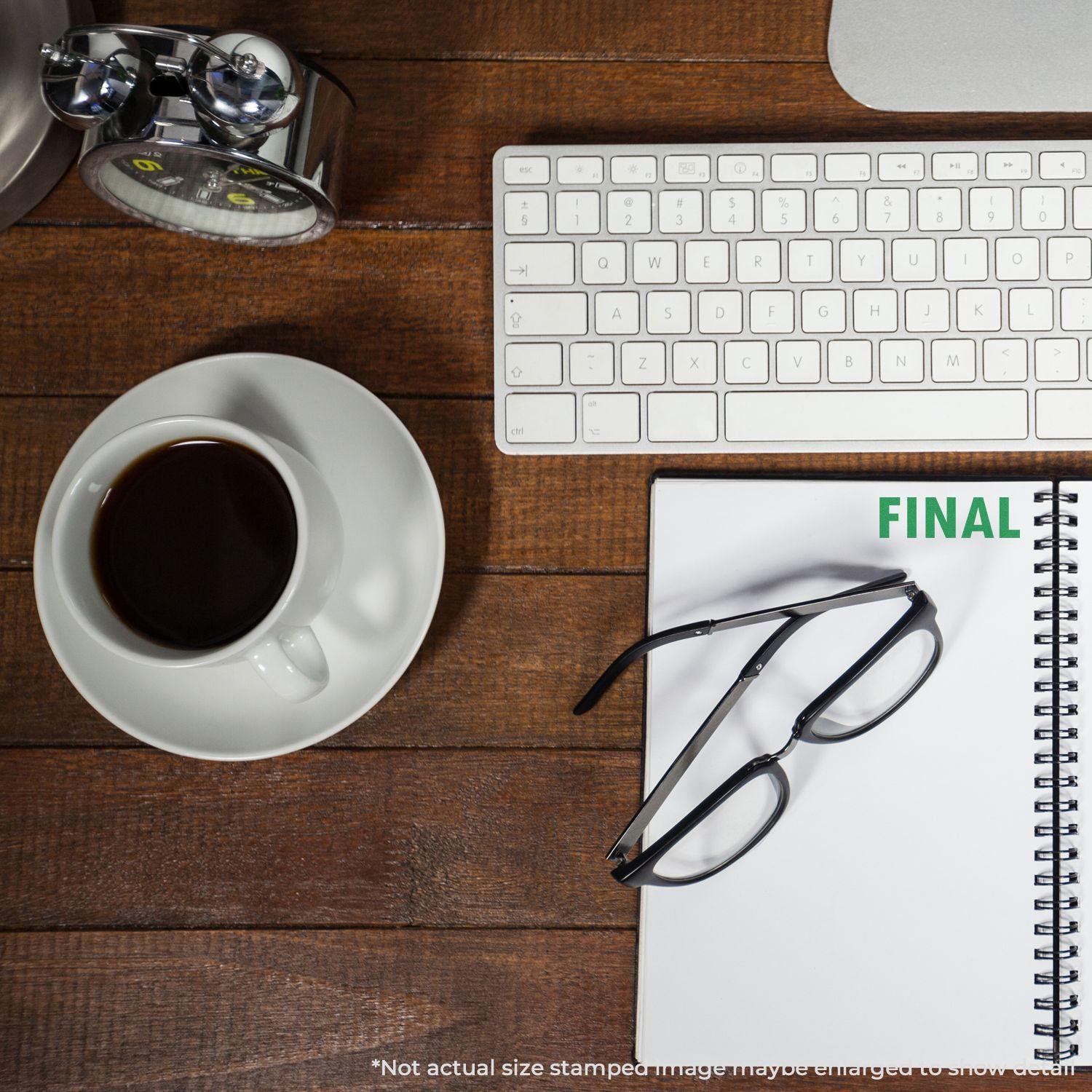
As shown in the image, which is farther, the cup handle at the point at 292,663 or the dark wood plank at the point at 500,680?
the dark wood plank at the point at 500,680

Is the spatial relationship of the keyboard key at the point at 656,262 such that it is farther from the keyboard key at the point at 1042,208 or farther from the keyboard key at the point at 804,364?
the keyboard key at the point at 1042,208

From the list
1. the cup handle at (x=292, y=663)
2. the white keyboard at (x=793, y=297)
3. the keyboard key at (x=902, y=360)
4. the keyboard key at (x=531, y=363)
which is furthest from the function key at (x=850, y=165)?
the cup handle at (x=292, y=663)

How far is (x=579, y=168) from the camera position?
0.54 m

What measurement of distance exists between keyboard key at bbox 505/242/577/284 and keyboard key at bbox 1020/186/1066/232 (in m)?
0.28

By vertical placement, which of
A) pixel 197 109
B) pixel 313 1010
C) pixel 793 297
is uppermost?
pixel 197 109

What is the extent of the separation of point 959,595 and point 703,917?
0.26 meters

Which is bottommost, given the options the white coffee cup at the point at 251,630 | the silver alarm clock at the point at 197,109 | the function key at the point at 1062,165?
the white coffee cup at the point at 251,630

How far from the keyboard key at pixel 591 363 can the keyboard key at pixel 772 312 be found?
0.09 m

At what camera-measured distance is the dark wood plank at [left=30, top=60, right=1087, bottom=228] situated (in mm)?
566

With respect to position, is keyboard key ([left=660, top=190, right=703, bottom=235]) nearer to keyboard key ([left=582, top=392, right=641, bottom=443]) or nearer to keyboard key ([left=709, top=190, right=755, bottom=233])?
keyboard key ([left=709, top=190, right=755, bottom=233])

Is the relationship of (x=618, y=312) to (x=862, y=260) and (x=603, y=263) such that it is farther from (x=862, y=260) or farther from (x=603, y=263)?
(x=862, y=260)

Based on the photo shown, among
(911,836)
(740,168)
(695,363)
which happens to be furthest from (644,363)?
(911,836)

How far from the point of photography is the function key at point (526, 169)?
1.76ft

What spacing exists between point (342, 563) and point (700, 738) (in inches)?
9.7
